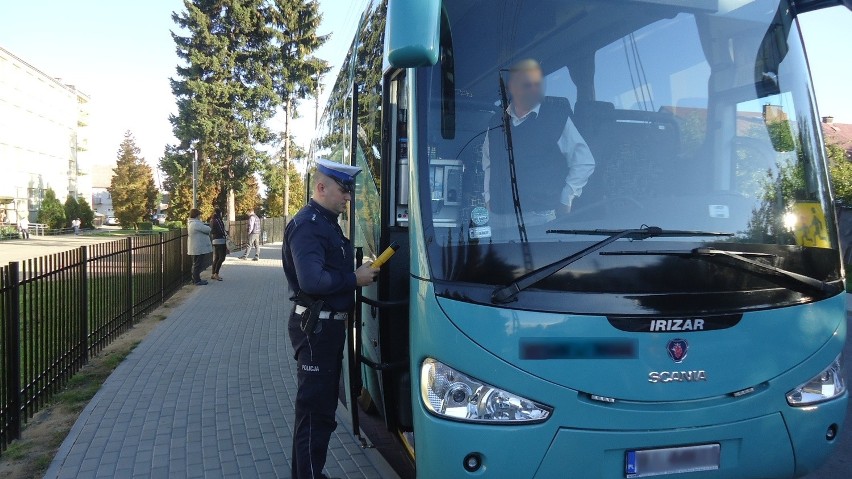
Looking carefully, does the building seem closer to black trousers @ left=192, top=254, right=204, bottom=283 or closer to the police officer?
black trousers @ left=192, top=254, right=204, bottom=283

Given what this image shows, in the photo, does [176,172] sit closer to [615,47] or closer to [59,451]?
[59,451]

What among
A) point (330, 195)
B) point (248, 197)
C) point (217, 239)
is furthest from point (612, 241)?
point (248, 197)

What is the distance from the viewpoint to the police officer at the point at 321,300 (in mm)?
3568

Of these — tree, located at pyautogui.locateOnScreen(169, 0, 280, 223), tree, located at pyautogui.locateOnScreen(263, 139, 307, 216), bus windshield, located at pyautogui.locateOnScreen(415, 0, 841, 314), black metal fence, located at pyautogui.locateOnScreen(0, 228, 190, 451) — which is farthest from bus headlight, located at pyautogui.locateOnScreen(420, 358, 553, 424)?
tree, located at pyautogui.locateOnScreen(169, 0, 280, 223)

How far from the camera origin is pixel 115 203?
2842 inches

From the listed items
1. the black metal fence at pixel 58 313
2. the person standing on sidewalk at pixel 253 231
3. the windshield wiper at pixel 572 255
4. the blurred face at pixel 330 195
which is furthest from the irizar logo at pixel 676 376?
the person standing on sidewalk at pixel 253 231

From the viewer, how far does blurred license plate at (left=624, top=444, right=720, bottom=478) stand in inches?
111

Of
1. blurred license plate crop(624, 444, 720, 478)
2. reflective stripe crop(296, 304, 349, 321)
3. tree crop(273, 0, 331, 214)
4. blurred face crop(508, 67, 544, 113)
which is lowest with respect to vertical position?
blurred license plate crop(624, 444, 720, 478)

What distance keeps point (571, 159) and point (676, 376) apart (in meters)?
1.10

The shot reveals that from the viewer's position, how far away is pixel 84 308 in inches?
296

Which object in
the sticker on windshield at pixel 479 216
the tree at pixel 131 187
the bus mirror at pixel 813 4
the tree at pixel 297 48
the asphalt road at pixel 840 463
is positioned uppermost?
the tree at pixel 297 48

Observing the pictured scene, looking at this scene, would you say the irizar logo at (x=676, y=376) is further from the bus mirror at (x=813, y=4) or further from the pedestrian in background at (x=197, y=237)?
the pedestrian in background at (x=197, y=237)

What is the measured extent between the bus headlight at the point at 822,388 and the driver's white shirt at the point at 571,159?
4.57 feet

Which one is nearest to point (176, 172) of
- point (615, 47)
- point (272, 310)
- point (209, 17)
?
point (209, 17)
